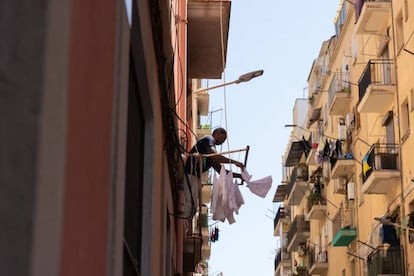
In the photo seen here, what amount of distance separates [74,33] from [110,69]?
4.47 feet

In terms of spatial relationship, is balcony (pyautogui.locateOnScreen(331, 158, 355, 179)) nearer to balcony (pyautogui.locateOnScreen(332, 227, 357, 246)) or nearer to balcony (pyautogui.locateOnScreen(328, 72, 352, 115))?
balcony (pyautogui.locateOnScreen(332, 227, 357, 246))

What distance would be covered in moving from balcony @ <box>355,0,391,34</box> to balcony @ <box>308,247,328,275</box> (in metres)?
16.9

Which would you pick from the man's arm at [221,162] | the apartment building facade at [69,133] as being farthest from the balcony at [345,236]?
the apartment building facade at [69,133]

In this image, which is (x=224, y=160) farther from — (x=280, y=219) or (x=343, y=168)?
(x=280, y=219)

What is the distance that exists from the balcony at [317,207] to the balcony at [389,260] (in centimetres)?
1531

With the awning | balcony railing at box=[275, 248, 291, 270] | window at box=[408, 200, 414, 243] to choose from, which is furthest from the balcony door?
balcony railing at box=[275, 248, 291, 270]

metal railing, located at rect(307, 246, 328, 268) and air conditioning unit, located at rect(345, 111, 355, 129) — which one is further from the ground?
air conditioning unit, located at rect(345, 111, 355, 129)

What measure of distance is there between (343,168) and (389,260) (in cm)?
948

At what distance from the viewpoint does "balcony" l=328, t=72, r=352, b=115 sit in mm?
44562

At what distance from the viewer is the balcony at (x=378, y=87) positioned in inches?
1395

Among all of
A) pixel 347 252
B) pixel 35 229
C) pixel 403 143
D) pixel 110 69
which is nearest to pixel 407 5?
pixel 403 143

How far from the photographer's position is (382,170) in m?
35.3

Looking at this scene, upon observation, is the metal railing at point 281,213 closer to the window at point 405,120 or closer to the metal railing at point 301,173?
the metal railing at point 301,173

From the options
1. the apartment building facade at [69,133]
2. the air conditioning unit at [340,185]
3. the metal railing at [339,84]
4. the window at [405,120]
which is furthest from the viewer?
the air conditioning unit at [340,185]
